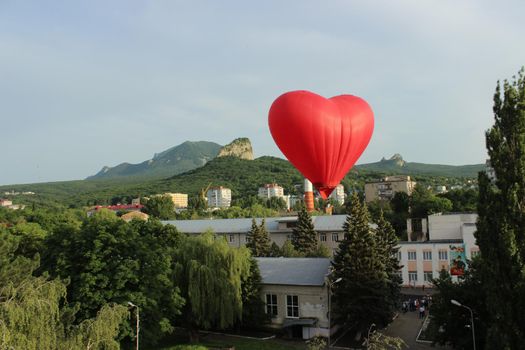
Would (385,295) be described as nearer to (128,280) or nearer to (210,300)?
(210,300)

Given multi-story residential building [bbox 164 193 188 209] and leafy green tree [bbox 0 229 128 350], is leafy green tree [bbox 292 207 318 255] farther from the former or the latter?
multi-story residential building [bbox 164 193 188 209]

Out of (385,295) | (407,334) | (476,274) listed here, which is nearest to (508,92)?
(476,274)

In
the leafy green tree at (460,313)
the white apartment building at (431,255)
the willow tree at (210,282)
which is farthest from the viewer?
the white apartment building at (431,255)

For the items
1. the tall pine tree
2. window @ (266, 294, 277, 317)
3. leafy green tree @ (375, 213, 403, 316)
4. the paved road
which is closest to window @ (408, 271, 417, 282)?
leafy green tree @ (375, 213, 403, 316)

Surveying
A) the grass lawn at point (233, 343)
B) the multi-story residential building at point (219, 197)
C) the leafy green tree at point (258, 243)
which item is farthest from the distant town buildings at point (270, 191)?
the grass lawn at point (233, 343)

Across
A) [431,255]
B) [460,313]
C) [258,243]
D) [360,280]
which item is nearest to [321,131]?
[460,313]

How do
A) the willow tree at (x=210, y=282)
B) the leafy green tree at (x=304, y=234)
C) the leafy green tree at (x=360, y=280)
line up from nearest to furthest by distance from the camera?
the leafy green tree at (x=360, y=280)
the willow tree at (x=210, y=282)
the leafy green tree at (x=304, y=234)

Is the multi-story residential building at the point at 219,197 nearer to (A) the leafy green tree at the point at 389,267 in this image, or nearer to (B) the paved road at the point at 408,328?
(A) the leafy green tree at the point at 389,267

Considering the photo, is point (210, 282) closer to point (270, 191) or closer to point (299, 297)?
point (299, 297)
